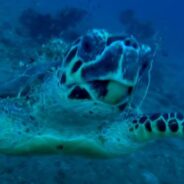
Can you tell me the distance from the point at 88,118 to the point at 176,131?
2.79 feet

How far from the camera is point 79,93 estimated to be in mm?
2334

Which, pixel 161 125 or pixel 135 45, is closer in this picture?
pixel 135 45

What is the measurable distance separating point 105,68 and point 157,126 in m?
1.12

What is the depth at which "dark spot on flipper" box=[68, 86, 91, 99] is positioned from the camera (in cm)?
229

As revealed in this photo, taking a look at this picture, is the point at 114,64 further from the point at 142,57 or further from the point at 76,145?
the point at 76,145

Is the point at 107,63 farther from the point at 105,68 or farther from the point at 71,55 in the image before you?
the point at 71,55

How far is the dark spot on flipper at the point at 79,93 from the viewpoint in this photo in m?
2.29

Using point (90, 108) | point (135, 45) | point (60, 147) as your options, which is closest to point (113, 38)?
point (135, 45)

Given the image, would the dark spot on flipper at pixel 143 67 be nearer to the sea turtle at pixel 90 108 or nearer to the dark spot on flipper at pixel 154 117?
the sea turtle at pixel 90 108

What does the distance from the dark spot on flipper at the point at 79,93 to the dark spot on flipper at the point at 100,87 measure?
0.37 feet

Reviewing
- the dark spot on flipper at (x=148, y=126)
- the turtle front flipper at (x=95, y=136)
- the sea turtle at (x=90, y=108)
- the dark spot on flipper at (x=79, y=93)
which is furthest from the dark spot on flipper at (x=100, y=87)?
the dark spot on flipper at (x=148, y=126)

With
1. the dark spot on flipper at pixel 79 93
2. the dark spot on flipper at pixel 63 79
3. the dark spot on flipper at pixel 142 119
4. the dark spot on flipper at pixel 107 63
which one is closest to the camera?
the dark spot on flipper at pixel 107 63

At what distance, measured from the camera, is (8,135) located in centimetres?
296

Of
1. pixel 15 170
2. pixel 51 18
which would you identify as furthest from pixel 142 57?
pixel 51 18
